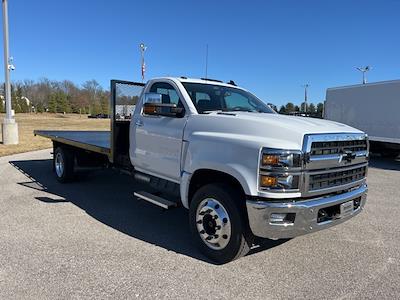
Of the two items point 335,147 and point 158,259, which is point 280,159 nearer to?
point 335,147

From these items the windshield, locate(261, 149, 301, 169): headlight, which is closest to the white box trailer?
the windshield

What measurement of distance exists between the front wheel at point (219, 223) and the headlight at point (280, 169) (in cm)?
50

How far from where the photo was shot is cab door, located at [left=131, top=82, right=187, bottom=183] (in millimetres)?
5062

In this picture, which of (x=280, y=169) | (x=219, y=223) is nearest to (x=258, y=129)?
(x=280, y=169)

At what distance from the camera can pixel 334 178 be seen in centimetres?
420

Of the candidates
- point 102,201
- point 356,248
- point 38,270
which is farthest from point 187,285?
point 102,201

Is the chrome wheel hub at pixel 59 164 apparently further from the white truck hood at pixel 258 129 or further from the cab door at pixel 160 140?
the white truck hood at pixel 258 129

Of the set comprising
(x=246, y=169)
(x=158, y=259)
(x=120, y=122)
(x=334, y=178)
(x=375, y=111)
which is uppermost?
(x=375, y=111)

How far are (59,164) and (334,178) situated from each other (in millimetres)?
6583

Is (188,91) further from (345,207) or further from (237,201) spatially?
(345,207)

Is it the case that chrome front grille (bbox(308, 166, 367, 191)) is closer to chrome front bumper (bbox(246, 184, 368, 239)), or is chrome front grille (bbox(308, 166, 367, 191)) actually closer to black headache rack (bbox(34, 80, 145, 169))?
chrome front bumper (bbox(246, 184, 368, 239))

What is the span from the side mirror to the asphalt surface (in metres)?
1.66

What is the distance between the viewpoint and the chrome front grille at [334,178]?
397cm

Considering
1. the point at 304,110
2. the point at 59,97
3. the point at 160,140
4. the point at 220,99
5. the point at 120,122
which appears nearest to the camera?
the point at 160,140
